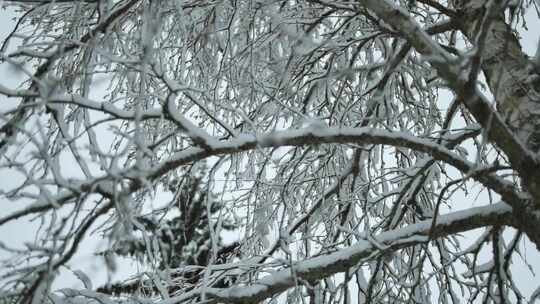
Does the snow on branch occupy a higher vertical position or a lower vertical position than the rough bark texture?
lower

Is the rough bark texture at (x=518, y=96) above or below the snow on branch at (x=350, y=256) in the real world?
above

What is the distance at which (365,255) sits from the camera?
8.14 feet

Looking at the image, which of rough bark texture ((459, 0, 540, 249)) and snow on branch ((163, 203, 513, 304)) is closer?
rough bark texture ((459, 0, 540, 249))

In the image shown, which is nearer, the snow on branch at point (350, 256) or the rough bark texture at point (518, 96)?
the rough bark texture at point (518, 96)

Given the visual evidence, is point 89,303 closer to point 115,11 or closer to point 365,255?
point 365,255

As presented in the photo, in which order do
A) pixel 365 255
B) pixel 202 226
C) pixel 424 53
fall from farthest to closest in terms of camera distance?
pixel 202 226 < pixel 365 255 < pixel 424 53

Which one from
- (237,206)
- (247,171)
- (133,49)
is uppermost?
(133,49)

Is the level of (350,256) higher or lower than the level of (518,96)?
lower

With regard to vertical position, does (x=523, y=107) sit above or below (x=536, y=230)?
above

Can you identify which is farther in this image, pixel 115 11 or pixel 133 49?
pixel 133 49

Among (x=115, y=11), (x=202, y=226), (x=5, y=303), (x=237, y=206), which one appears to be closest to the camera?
(x=5, y=303)

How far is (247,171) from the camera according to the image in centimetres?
427

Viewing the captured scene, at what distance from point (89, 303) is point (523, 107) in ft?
7.03

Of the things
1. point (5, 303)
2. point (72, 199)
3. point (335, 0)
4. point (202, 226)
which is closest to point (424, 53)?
point (335, 0)
